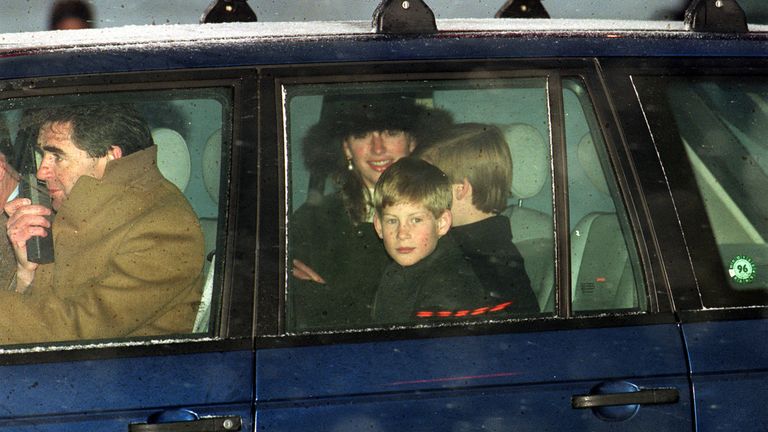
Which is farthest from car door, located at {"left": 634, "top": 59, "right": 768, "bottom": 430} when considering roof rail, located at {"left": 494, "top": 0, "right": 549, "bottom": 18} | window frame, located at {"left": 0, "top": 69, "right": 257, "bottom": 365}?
roof rail, located at {"left": 494, "top": 0, "right": 549, "bottom": 18}

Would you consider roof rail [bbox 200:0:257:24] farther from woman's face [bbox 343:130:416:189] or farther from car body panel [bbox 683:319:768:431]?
car body panel [bbox 683:319:768:431]

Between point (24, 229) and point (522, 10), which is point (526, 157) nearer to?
point (24, 229)

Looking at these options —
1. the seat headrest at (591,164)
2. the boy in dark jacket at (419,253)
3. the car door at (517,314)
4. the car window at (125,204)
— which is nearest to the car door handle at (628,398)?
the car door at (517,314)

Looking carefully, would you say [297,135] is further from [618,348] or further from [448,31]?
[618,348]

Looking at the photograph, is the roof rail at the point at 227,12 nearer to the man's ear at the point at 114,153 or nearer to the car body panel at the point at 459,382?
the man's ear at the point at 114,153

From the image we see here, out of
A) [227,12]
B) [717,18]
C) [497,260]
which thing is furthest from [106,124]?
[717,18]

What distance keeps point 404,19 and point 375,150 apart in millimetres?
439

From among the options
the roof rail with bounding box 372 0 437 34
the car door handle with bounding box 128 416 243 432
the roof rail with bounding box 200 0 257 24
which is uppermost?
the roof rail with bounding box 200 0 257 24

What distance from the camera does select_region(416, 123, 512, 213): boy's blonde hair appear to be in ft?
12.2

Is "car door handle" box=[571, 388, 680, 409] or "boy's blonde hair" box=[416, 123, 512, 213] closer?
"car door handle" box=[571, 388, 680, 409]

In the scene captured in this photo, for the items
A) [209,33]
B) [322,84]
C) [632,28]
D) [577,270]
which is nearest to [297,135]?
[322,84]

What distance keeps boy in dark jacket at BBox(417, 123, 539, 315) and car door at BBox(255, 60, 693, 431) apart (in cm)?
3

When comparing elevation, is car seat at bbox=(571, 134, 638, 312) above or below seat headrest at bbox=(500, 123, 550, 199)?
below

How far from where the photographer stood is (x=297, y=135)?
12.1ft
